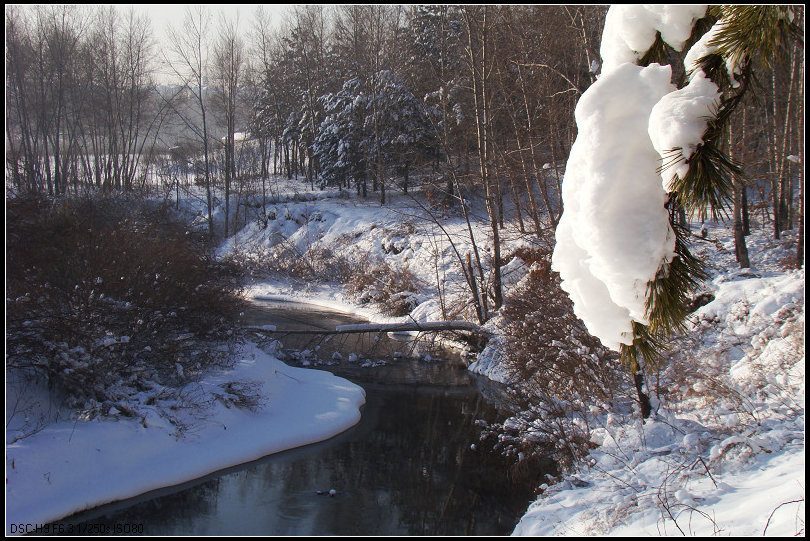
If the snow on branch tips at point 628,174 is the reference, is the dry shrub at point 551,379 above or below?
below

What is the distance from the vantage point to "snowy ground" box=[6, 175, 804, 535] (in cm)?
523

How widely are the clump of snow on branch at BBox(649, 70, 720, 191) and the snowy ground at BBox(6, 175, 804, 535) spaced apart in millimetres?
2792

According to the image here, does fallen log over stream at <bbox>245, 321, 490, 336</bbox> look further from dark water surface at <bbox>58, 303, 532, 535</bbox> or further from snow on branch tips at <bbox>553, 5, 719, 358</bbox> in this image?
snow on branch tips at <bbox>553, 5, 719, 358</bbox>

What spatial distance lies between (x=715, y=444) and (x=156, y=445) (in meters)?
8.03

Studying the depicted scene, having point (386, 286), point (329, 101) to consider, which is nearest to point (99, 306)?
point (386, 286)

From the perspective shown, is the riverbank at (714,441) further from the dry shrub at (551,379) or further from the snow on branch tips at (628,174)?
the snow on branch tips at (628,174)

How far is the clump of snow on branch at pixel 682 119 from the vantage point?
1383 mm

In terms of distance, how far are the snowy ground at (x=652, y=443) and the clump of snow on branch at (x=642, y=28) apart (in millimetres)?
2905

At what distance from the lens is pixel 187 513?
765cm

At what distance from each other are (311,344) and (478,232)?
10.5m

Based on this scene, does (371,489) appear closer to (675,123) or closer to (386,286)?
A: (675,123)

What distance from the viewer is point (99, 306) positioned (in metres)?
9.54

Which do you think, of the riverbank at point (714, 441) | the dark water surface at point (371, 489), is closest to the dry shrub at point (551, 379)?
the riverbank at point (714, 441)

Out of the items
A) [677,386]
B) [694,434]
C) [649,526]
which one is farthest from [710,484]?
[677,386]
